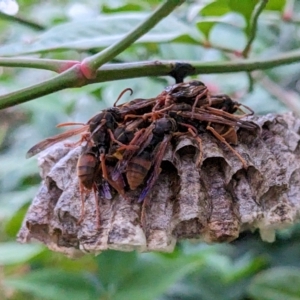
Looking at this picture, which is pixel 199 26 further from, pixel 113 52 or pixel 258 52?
pixel 113 52

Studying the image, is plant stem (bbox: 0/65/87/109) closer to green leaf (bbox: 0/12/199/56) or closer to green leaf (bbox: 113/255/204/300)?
green leaf (bbox: 0/12/199/56)

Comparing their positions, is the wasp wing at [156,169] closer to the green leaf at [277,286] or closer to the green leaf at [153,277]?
the green leaf at [153,277]

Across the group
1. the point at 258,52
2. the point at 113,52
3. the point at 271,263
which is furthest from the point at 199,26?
the point at 271,263

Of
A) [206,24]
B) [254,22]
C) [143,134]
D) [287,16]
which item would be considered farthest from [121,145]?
[287,16]

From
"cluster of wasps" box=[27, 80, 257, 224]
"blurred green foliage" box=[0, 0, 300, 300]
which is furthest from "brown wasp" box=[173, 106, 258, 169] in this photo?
"blurred green foliage" box=[0, 0, 300, 300]

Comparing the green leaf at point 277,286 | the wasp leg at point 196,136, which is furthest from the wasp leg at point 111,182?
the green leaf at point 277,286

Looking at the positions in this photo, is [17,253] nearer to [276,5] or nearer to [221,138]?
[221,138]
